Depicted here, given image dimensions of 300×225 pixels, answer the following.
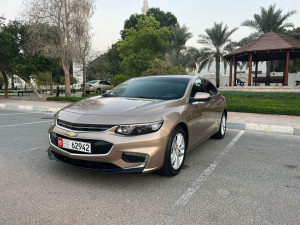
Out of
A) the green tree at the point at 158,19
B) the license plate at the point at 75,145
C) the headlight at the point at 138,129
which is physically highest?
the green tree at the point at 158,19

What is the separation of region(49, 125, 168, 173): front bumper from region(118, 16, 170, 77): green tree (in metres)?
22.6

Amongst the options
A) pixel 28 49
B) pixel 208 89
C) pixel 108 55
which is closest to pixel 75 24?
pixel 28 49

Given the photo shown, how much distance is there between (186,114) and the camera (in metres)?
3.78

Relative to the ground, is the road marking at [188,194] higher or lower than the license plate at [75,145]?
lower

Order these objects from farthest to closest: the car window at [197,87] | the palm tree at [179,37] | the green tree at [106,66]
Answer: the green tree at [106,66] < the palm tree at [179,37] < the car window at [197,87]

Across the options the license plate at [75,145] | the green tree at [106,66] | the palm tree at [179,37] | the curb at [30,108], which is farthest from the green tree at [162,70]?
the green tree at [106,66]

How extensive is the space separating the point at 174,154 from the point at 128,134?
2.81 feet

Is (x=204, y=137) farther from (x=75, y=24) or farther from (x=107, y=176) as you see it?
(x=75, y=24)

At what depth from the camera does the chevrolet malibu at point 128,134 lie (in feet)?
→ 9.73

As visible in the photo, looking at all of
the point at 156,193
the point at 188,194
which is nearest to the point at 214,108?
the point at 188,194

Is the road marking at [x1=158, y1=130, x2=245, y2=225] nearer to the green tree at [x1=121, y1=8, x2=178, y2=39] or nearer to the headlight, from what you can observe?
the headlight

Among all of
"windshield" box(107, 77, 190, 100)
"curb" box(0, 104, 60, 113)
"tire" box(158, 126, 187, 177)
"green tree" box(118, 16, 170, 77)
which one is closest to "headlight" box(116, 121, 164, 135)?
"tire" box(158, 126, 187, 177)

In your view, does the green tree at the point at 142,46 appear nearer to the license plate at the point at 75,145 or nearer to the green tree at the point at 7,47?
the green tree at the point at 7,47

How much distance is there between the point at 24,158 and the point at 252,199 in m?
3.62
